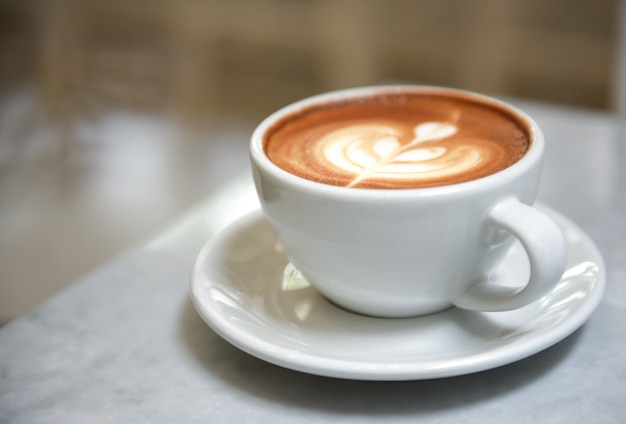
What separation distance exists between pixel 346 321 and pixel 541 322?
0.13 meters

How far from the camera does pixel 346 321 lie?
524 millimetres

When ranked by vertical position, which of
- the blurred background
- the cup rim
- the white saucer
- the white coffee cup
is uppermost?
the cup rim

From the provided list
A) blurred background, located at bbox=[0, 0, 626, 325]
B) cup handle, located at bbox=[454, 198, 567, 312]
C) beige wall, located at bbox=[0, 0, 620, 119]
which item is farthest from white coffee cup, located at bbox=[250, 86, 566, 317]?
beige wall, located at bbox=[0, 0, 620, 119]

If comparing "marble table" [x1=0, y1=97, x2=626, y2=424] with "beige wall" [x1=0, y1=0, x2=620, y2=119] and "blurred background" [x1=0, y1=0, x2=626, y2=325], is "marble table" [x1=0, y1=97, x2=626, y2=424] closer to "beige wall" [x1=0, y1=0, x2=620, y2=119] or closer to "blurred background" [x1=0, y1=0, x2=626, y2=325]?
"blurred background" [x1=0, y1=0, x2=626, y2=325]

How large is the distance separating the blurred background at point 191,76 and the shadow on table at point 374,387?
3.69 ft

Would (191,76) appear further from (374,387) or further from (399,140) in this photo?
(374,387)

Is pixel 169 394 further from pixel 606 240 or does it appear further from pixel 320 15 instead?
pixel 320 15

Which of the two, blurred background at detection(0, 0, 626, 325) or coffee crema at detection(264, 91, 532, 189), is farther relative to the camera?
blurred background at detection(0, 0, 626, 325)

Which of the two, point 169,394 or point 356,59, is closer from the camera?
point 169,394

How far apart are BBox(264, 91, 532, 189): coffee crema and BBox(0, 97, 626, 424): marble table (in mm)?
131

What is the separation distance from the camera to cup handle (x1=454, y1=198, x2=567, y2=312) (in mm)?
450

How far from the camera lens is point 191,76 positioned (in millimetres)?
2590

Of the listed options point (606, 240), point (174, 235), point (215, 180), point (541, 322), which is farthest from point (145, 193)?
point (541, 322)

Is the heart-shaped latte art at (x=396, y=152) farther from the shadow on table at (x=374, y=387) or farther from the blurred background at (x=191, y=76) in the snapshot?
the blurred background at (x=191, y=76)
